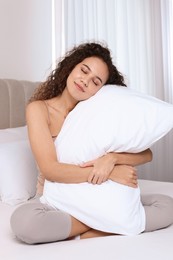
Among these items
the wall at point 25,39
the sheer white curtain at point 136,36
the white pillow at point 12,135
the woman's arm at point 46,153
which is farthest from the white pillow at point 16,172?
the sheer white curtain at point 136,36

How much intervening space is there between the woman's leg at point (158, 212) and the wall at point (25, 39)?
1.53 metres

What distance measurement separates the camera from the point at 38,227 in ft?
4.19

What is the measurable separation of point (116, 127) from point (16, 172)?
0.68m

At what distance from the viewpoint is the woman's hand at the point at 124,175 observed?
4.61 feet

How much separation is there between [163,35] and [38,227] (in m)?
2.63

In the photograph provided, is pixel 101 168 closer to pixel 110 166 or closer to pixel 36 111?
pixel 110 166

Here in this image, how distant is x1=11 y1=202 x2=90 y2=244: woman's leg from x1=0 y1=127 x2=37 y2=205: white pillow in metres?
0.52

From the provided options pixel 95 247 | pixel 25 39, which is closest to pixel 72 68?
pixel 95 247

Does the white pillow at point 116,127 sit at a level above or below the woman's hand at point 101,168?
above

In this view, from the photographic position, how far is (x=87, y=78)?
1.59 meters

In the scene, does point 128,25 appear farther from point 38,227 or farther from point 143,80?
point 38,227

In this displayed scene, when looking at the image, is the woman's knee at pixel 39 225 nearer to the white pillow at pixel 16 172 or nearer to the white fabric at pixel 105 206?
the white fabric at pixel 105 206

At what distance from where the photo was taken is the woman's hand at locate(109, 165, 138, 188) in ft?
4.61

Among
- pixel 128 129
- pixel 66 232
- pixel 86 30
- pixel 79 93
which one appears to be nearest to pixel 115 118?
pixel 128 129
